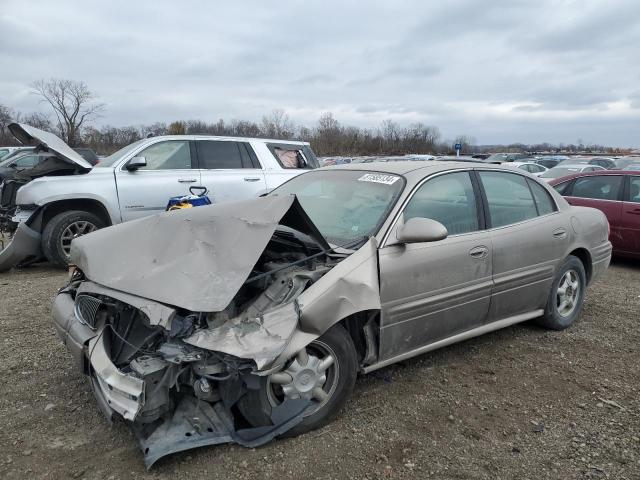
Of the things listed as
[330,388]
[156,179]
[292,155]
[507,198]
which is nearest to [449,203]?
[507,198]

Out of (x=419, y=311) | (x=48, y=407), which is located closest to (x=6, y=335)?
(x=48, y=407)

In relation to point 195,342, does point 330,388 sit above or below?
below

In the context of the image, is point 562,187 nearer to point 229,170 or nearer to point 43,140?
point 229,170

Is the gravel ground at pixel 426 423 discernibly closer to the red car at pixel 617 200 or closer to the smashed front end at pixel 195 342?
the smashed front end at pixel 195 342

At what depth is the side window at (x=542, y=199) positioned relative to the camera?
4.54 m

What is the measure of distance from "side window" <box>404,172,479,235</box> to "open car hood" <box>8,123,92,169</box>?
17.0 feet

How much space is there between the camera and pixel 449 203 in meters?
3.83

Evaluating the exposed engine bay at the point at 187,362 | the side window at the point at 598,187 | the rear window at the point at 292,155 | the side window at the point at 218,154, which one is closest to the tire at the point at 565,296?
the exposed engine bay at the point at 187,362

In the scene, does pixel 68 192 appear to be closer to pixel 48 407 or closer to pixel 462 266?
pixel 48 407

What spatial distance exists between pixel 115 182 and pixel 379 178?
468 centimetres

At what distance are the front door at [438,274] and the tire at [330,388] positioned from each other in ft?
1.13

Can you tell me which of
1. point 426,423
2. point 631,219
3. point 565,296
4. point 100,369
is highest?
point 100,369

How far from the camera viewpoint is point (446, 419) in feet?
10.4

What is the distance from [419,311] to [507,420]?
2.89ft
